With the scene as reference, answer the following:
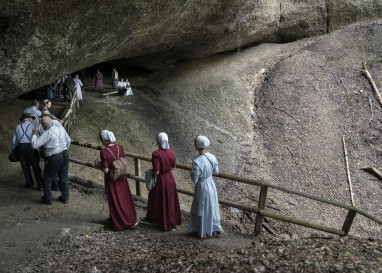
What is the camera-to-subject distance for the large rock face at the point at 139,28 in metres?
7.71

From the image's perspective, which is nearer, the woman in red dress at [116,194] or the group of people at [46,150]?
the woman in red dress at [116,194]

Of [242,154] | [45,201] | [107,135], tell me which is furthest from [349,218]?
[242,154]

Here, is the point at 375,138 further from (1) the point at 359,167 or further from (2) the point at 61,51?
(2) the point at 61,51

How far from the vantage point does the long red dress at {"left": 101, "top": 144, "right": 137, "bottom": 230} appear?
667cm

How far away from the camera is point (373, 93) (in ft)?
45.0

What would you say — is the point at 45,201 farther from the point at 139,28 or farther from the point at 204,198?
the point at 139,28

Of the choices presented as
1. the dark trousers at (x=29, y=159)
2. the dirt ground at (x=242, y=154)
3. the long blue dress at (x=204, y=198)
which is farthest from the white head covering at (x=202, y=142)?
the dark trousers at (x=29, y=159)

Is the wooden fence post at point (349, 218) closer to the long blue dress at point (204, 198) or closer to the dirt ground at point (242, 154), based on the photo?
the dirt ground at point (242, 154)

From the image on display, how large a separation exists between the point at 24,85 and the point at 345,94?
1028 centimetres

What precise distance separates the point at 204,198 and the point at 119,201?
144 centimetres

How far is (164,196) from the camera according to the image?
6691 mm

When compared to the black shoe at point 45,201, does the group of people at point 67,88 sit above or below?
above

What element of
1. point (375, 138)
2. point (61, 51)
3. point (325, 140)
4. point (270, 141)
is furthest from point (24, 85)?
point (375, 138)

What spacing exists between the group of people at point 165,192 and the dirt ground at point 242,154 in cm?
21
